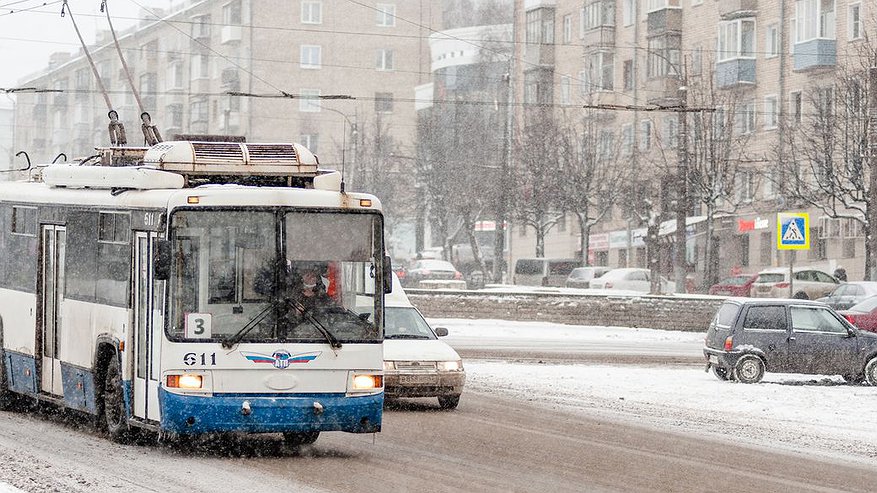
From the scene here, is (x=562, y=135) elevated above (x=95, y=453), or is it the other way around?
(x=562, y=135)

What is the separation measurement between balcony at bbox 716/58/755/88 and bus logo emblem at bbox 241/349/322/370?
52.6 metres

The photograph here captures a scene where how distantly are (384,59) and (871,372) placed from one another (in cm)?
7715

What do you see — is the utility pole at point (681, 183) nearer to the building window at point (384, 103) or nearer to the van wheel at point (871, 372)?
the van wheel at point (871, 372)

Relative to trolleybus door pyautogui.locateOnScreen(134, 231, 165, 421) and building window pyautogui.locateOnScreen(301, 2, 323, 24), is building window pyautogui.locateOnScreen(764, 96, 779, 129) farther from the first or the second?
trolleybus door pyautogui.locateOnScreen(134, 231, 165, 421)

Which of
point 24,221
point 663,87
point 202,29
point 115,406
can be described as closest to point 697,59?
point 663,87

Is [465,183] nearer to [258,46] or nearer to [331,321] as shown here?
[258,46]

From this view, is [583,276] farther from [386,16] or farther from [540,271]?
[386,16]

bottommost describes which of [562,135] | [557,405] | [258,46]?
[557,405]

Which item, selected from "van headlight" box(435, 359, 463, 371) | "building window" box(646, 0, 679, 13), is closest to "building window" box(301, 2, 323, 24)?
"building window" box(646, 0, 679, 13)

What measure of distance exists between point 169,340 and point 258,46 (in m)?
83.4

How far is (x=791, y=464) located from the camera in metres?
14.0

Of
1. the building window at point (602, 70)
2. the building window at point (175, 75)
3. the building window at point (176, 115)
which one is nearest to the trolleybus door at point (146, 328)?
the building window at point (602, 70)

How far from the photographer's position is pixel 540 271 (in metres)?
66.6

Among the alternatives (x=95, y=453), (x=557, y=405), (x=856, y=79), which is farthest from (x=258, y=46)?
(x=95, y=453)
